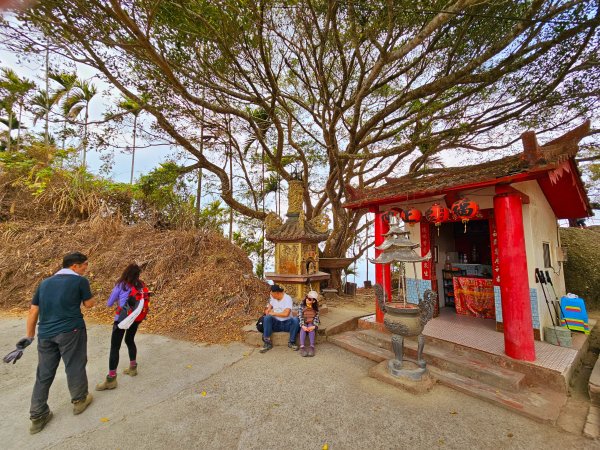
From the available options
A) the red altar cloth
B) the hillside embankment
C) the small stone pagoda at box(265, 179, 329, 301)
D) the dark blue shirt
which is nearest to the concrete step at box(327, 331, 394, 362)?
the small stone pagoda at box(265, 179, 329, 301)

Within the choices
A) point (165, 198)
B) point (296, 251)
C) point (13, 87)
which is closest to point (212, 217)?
point (165, 198)

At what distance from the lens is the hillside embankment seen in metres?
6.61

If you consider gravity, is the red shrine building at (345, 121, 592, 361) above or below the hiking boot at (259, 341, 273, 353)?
above

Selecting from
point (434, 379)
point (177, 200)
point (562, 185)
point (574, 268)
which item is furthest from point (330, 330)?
point (574, 268)

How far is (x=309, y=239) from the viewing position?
23.8 feet

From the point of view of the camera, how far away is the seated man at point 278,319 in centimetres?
529

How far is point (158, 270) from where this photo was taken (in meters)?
8.23

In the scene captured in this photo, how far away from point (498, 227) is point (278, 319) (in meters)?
4.44

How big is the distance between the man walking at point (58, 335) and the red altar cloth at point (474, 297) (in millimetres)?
7731

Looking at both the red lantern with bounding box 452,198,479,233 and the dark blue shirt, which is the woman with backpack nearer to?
the dark blue shirt

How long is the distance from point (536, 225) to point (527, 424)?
13.3 feet

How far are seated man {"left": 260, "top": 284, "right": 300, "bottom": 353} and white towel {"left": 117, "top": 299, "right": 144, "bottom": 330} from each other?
2339mm

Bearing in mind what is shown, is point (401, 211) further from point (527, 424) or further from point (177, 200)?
point (177, 200)

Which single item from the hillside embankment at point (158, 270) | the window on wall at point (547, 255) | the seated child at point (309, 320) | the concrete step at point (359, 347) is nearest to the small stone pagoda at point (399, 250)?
the concrete step at point (359, 347)
